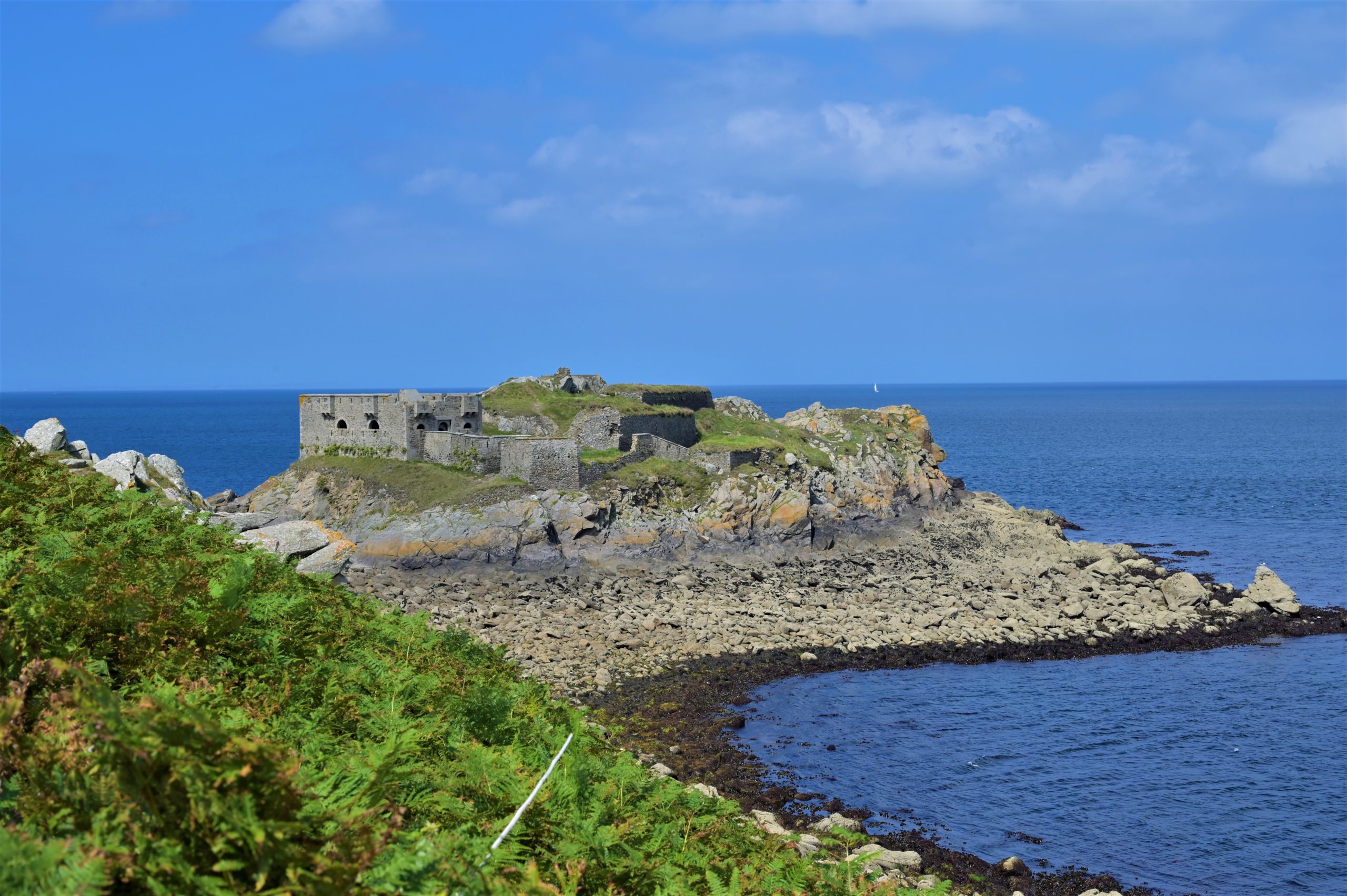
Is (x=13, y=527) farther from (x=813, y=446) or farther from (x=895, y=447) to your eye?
(x=895, y=447)

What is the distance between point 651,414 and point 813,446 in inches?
375

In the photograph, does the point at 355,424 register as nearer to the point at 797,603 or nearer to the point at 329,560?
the point at 797,603

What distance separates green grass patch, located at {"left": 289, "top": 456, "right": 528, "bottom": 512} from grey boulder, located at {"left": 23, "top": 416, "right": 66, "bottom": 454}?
23716 millimetres

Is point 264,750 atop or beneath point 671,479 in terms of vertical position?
atop

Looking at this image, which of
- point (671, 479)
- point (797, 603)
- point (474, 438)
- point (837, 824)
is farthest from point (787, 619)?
point (474, 438)

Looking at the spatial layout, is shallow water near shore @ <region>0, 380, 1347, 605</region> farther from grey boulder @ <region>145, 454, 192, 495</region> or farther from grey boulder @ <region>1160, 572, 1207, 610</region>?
→ grey boulder @ <region>145, 454, 192, 495</region>

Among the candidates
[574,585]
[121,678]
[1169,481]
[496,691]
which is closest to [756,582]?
[574,585]

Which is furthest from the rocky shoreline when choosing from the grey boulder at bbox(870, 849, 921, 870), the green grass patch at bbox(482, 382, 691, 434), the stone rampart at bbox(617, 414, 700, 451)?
the green grass patch at bbox(482, 382, 691, 434)

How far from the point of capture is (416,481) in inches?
1754

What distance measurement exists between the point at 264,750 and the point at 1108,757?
25.7 m

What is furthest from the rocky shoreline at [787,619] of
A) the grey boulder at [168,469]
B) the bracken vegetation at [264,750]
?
the bracken vegetation at [264,750]

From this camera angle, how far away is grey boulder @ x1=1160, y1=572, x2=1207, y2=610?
41.3 metres

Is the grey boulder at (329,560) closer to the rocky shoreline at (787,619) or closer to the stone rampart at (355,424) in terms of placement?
the rocky shoreline at (787,619)

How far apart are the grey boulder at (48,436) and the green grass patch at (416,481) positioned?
23.7 m
